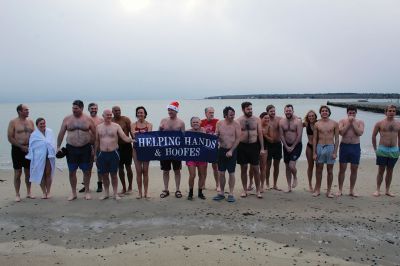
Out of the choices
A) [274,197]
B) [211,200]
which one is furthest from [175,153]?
[274,197]

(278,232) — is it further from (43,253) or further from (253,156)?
(43,253)

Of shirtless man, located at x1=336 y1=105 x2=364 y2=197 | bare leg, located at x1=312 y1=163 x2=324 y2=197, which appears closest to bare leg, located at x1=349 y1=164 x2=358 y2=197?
shirtless man, located at x1=336 y1=105 x2=364 y2=197

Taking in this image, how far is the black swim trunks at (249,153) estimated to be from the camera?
7.33 meters

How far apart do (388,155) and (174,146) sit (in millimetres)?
4553

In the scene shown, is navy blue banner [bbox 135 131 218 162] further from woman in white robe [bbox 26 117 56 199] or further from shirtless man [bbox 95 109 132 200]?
woman in white robe [bbox 26 117 56 199]

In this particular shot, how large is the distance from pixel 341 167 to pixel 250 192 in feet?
6.73

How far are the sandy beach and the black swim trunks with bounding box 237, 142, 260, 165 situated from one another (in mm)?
802

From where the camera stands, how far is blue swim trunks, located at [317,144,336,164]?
7402 millimetres

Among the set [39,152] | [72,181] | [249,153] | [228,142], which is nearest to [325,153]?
[249,153]

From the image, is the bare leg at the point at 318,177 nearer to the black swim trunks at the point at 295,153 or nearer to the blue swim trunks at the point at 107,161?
the black swim trunks at the point at 295,153

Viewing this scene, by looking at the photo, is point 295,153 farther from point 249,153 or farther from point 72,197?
point 72,197

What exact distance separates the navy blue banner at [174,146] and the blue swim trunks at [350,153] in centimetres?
277

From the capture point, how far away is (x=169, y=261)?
465 cm

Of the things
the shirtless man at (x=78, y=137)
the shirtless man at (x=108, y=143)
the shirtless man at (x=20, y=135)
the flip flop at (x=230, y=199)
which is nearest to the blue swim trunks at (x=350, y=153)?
the flip flop at (x=230, y=199)
